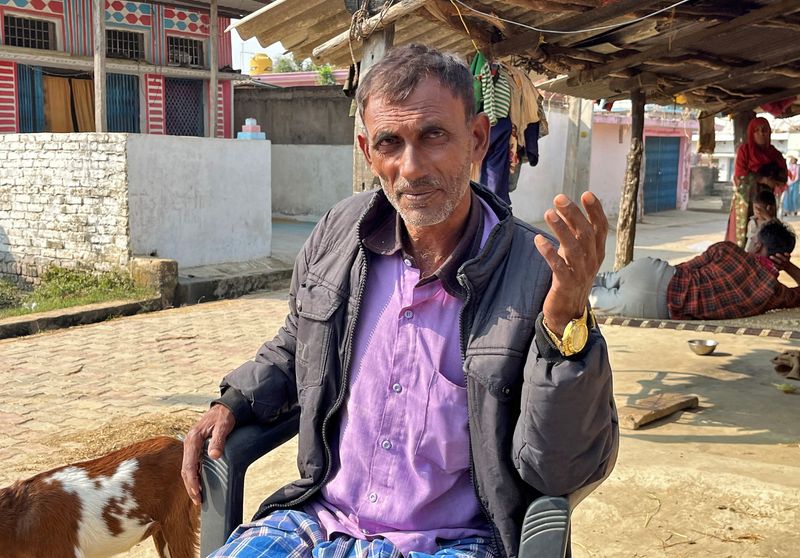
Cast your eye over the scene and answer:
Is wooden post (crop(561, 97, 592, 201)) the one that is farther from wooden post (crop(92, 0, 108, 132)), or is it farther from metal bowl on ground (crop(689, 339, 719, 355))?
metal bowl on ground (crop(689, 339, 719, 355))

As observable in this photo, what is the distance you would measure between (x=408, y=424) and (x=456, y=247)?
18.1 inches

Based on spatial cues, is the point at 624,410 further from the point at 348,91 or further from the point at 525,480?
the point at 525,480

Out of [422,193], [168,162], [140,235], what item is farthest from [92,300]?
[422,193]

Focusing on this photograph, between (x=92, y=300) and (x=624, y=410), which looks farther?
(x=92, y=300)

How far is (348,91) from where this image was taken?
5.40 m

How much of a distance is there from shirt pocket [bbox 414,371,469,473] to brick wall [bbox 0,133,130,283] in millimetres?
8902

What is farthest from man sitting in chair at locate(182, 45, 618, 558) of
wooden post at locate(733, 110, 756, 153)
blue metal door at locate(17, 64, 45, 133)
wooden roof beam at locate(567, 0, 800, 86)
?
blue metal door at locate(17, 64, 45, 133)

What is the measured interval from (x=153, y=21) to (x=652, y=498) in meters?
14.7

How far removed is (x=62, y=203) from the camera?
10664 millimetres

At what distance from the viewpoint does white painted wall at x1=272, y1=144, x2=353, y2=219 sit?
55.5 ft

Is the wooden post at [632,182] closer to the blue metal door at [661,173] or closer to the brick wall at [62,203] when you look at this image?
the brick wall at [62,203]

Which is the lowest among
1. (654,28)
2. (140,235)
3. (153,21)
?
(140,235)

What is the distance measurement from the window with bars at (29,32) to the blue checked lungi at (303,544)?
1441 cm

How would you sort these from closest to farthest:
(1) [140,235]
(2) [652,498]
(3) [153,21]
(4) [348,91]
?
(2) [652,498] → (4) [348,91] → (1) [140,235] → (3) [153,21]
